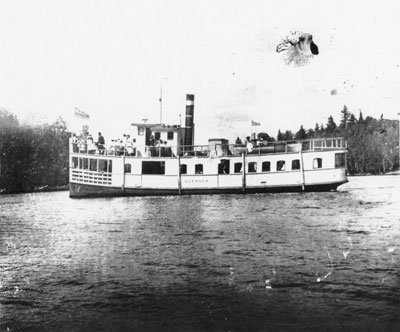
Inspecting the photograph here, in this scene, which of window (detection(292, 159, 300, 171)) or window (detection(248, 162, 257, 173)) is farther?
window (detection(248, 162, 257, 173))

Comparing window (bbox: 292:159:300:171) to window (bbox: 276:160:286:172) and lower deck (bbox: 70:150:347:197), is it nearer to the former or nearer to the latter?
lower deck (bbox: 70:150:347:197)

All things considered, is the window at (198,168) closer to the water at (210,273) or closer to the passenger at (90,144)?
the passenger at (90,144)

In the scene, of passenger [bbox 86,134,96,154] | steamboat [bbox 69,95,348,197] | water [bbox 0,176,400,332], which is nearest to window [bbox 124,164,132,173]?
steamboat [bbox 69,95,348,197]

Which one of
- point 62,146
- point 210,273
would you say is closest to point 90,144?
point 62,146

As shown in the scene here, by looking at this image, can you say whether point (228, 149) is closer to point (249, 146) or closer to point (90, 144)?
point (249, 146)

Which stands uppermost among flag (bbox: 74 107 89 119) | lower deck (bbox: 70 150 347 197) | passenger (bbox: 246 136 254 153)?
passenger (bbox: 246 136 254 153)

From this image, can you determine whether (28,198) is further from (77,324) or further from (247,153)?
(77,324)

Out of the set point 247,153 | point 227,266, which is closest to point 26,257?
point 227,266
